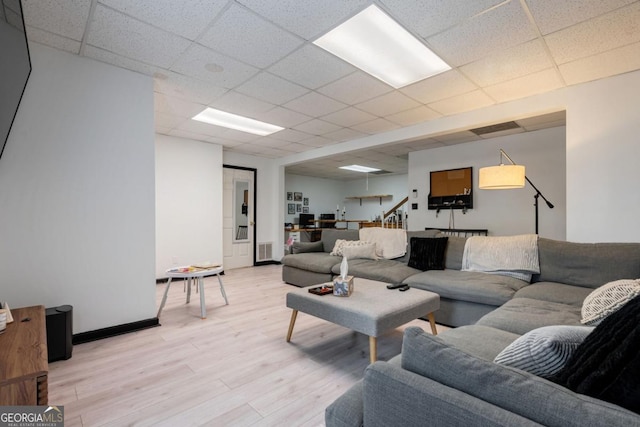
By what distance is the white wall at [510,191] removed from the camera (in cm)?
471

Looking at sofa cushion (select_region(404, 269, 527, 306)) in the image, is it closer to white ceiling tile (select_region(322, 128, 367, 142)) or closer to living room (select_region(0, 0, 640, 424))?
living room (select_region(0, 0, 640, 424))

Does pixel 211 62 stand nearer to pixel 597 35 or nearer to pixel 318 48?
pixel 318 48

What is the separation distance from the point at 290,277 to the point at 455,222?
337 centimetres

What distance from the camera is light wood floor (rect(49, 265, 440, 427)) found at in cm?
169

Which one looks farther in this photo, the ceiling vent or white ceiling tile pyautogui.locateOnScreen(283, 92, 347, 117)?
the ceiling vent

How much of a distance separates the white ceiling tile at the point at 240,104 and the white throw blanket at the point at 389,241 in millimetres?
2335

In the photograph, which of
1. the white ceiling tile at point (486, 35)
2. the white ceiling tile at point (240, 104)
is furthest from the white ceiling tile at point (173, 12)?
the white ceiling tile at point (486, 35)

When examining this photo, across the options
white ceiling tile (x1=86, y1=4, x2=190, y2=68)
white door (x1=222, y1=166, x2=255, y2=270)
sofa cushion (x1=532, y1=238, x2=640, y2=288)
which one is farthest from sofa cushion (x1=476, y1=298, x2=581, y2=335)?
white door (x1=222, y1=166, x2=255, y2=270)

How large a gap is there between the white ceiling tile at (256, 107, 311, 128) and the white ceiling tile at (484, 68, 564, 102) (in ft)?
7.52

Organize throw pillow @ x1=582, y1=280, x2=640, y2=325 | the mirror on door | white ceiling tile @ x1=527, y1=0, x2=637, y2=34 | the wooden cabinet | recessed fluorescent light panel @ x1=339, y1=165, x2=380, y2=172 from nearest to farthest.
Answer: the wooden cabinet, throw pillow @ x1=582, y1=280, x2=640, y2=325, white ceiling tile @ x1=527, y1=0, x2=637, y2=34, the mirror on door, recessed fluorescent light panel @ x1=339, y1=165, x2=380, y2=172

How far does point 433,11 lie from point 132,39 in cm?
232

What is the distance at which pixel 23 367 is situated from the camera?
4.32 feet

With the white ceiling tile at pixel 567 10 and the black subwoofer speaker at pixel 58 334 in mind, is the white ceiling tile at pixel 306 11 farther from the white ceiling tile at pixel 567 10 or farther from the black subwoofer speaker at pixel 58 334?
the black subwoofer speaker at pixel 58 334

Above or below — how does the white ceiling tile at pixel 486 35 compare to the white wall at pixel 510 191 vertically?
above
